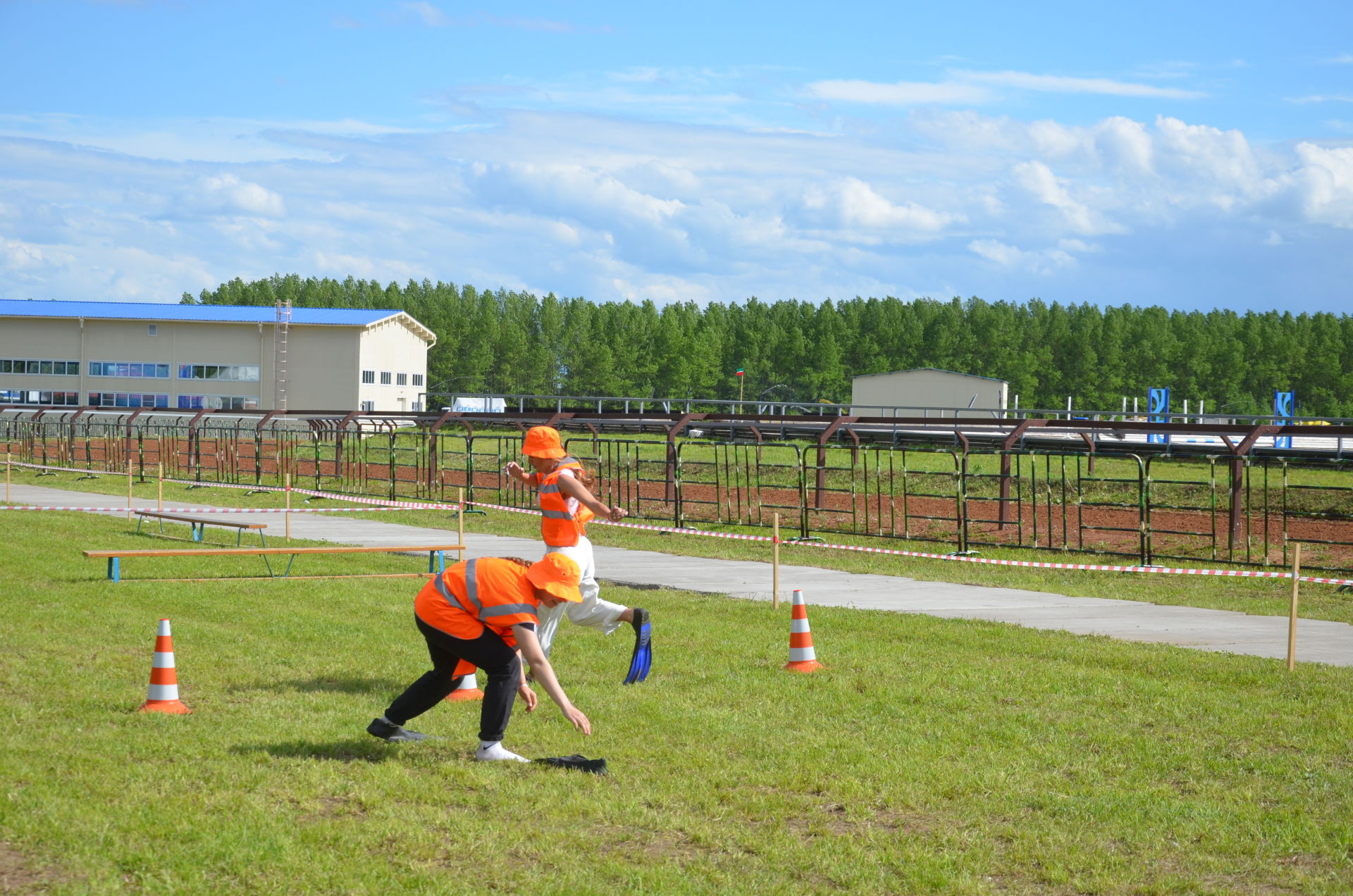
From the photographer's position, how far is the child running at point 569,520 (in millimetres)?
8219

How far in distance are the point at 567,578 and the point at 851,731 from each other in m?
2.19

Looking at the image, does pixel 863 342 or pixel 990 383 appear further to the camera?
pixel 863 342

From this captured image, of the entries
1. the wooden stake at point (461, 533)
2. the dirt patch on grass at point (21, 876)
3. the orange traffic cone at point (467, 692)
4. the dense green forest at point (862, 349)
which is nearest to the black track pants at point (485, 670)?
the orange traffic cone at point (467, 692)

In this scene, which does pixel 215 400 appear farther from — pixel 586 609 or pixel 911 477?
pixel 586 609

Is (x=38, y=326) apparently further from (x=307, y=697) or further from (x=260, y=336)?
(x=307, y=697)

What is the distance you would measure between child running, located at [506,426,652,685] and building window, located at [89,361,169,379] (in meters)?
68.8

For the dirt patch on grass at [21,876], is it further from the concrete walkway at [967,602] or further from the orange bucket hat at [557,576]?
the concrete walkway at [967,602]

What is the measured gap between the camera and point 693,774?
680 cm

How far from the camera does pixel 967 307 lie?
149m

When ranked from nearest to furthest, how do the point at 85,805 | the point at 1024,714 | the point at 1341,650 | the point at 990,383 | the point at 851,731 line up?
1. the point at 85,805
2. the point at 851,731
3. the point at 1024,714
4. the point at 1341,650
5. the point at 990,383

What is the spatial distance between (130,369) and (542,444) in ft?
230

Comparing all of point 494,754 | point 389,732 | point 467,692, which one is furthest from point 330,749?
point 467,692

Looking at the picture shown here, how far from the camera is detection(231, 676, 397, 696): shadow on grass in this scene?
865 centimetres

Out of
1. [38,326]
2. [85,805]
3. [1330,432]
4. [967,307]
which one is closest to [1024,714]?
[85,805]
